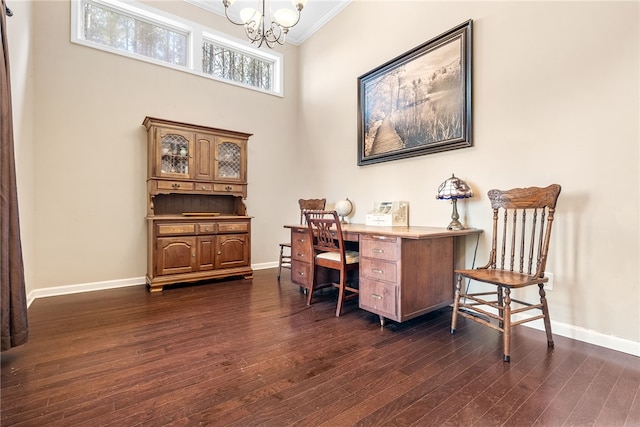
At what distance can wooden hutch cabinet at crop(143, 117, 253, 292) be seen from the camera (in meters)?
3.44

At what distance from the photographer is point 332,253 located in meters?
2.90

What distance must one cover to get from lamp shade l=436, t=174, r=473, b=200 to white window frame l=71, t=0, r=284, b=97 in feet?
10.8

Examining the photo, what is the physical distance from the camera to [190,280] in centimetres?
353

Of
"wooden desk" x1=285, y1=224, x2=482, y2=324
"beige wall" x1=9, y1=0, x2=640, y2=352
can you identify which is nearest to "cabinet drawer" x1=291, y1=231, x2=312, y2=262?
"wooden desk" x1=285, y1=224, x2=482, y2=324

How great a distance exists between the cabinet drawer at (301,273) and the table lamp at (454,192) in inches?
56.2

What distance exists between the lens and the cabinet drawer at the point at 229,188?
3834 mm

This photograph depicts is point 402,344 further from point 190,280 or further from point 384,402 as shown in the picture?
point 190,280

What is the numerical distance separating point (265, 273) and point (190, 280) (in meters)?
1.07

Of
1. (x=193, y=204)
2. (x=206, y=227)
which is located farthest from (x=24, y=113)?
(x=206, y=227)

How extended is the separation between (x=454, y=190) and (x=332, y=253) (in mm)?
1226

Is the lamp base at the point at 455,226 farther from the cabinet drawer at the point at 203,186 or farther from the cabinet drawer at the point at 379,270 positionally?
the cabinet drawer at the point at 203,186

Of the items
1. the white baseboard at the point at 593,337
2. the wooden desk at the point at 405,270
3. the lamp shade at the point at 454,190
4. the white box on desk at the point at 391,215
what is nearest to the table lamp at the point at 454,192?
the lamp shade at the point at 454,190

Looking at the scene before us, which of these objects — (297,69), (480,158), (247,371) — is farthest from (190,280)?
(297,69)

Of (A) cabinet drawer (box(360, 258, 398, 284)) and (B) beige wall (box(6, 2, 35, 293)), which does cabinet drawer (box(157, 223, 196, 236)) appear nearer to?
(B) beige wall (box(6, 2, 35, 293))
